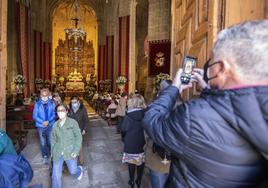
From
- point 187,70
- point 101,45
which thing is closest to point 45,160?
point 187,70

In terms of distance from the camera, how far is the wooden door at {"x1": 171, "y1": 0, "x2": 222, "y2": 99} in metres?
2.00

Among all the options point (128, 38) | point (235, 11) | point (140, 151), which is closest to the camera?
point (235, 11)

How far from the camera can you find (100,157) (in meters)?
6.29

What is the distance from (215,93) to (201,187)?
15.5 inches

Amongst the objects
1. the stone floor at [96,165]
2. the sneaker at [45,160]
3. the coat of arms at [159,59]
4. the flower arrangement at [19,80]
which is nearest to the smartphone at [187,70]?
the stone floor at [96,165]

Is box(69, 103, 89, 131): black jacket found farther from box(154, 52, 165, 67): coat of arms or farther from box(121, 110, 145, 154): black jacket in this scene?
box(154, 52, 165, 67): coat of arms

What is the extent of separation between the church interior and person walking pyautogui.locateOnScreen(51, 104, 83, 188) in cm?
84

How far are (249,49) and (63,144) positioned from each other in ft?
12.3

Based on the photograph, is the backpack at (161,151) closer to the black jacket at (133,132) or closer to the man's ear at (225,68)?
the black jacket at (133,132)

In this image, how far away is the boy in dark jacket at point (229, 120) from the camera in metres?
0.95

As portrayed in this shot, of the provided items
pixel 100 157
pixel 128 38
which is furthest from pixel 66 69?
pixel 100 157

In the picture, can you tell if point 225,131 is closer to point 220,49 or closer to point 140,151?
point 220,49

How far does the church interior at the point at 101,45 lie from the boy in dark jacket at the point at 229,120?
2.78 feet

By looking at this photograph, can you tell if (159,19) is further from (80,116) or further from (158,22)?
(80,116)
